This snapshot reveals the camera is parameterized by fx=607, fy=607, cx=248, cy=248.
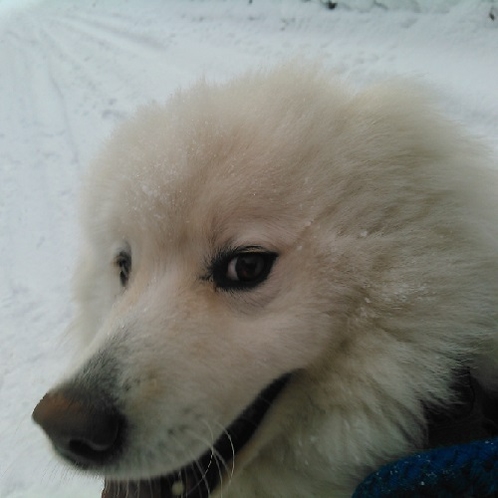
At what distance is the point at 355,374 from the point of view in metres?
1.78

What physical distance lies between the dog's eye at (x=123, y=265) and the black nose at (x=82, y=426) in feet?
2.27

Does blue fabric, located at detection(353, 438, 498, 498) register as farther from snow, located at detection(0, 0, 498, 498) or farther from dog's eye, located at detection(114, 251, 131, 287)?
snow, located at detection(0, 0, 498, 498)

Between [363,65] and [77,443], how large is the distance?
16.2 ft

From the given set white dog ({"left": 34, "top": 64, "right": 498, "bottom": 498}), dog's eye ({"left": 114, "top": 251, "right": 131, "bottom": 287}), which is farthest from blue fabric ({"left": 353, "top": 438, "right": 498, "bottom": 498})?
dog's eye ({"left": 114, "top": 251, "right": 131, "bottom": 287})

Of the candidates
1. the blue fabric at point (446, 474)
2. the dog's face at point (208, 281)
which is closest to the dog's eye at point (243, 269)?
the dog's face at point (208, 281)

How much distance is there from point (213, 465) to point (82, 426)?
1.50 feet

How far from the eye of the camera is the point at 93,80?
7.24m

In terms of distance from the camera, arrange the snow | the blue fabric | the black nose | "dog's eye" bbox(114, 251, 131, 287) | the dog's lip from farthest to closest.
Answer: the snow → "dog's eye" bbox(114, 251, 131, 287) → the dog's lip → the black nose → the blue fabric

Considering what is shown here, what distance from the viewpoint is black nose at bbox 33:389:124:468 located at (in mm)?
1604

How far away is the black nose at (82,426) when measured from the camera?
1.60m

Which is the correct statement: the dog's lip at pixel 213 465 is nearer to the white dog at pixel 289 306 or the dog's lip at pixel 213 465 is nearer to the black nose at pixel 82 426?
the white dog at pixel 289 306

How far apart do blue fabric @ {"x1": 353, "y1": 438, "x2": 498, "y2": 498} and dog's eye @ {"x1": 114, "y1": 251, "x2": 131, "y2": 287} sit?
118 centimetres

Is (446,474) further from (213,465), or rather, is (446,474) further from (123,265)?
(123,265)

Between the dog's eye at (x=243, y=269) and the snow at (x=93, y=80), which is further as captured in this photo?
the snow at (x=93, y=80)
